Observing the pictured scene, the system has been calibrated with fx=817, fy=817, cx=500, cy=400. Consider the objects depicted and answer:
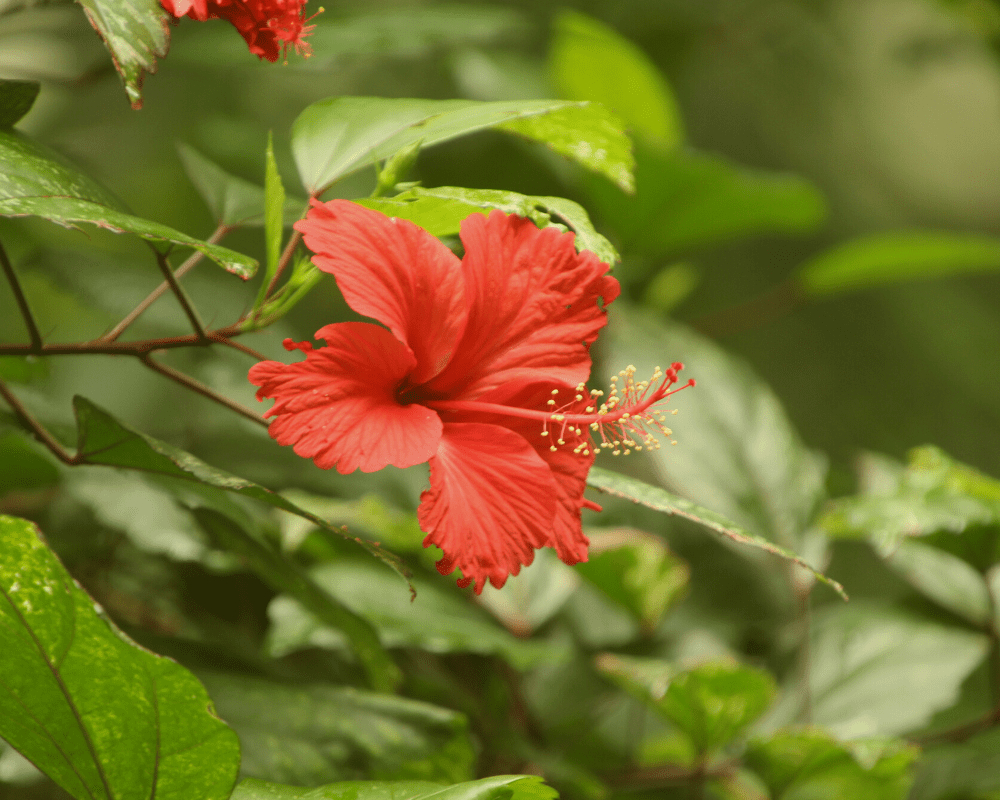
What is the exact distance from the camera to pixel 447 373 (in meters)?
0.42

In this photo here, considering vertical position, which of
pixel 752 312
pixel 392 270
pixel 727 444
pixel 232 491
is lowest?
pixel 752 312

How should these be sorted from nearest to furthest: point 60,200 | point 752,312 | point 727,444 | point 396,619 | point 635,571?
point 60,200 → point 396,619 → point 635,571 → point 727,444 → point 752,312

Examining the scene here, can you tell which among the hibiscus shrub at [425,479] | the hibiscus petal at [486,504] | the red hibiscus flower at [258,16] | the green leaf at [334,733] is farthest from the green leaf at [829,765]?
the red hibiscus flower at [258,16]

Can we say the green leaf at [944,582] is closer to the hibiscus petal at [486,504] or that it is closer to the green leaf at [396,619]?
the green leaf at [396,619]

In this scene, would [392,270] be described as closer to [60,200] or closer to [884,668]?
[60,200]

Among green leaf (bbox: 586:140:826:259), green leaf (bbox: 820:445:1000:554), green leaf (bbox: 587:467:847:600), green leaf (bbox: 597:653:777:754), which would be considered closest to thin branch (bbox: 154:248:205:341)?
green leaf (bbox: 587:467:847:600)

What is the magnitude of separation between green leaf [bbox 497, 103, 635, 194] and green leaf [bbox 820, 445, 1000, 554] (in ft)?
1.22

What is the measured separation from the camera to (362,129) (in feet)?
1.58

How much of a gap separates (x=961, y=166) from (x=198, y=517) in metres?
1.91

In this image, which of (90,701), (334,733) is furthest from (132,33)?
(334,733)

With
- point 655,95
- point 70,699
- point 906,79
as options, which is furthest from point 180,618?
point 906,79

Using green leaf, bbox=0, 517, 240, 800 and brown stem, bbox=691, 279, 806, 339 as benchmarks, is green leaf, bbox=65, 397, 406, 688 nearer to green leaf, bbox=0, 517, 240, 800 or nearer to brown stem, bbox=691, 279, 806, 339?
green leaf, bbox=0, 517, 240, 800

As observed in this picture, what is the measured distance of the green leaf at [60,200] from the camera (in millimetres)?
332

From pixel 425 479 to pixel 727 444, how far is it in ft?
1.10
